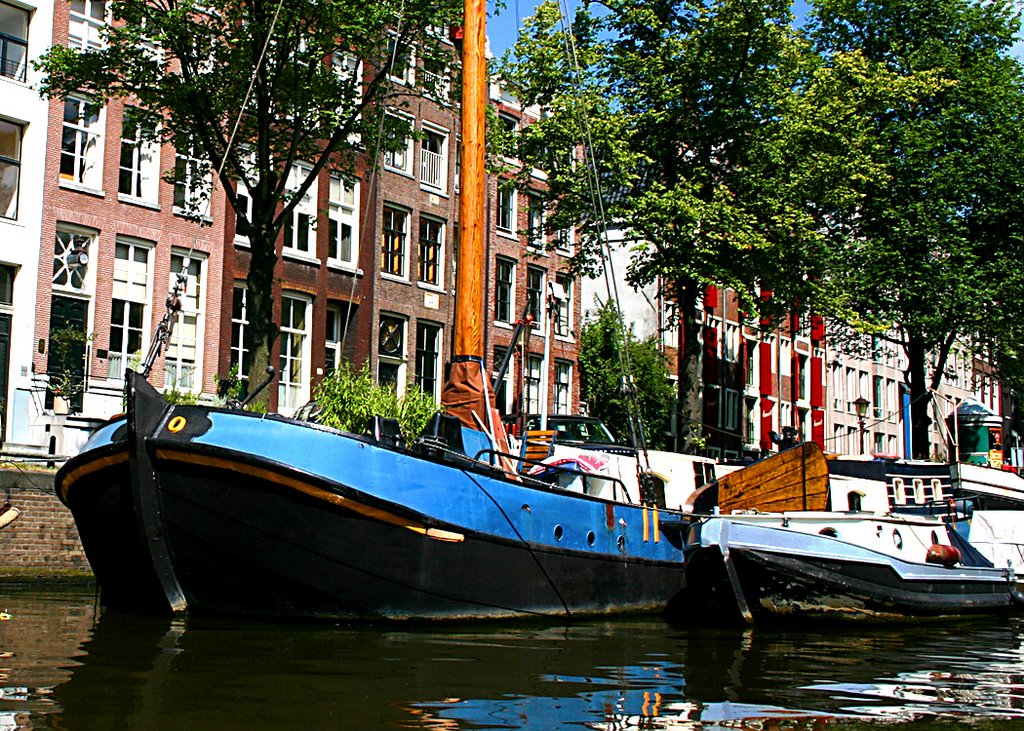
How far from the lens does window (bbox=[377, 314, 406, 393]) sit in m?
39.8

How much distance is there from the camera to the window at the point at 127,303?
31.9m

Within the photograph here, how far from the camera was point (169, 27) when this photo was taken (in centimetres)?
2475

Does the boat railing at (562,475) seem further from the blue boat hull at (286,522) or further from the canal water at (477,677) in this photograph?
the canal water at (477,677)

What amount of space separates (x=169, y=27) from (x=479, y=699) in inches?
695

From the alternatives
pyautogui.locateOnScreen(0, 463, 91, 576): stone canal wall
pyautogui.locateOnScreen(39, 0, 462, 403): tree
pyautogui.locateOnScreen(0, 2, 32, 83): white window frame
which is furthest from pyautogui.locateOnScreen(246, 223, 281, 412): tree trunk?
pyautogui.locateOnScreen(0, 2, 32, 83): white window frame

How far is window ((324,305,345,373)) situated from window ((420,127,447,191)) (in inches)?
208

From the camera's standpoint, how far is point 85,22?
32.3 metres

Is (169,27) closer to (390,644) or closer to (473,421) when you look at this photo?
(473,421)

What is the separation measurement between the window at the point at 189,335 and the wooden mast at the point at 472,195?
14.7m

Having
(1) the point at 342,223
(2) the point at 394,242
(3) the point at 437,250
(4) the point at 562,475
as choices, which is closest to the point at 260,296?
(4) the point at 562,475

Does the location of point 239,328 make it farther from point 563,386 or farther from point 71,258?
point 563,386

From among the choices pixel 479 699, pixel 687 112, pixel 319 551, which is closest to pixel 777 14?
pixel 687 112

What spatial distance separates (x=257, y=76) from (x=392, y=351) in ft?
51.8

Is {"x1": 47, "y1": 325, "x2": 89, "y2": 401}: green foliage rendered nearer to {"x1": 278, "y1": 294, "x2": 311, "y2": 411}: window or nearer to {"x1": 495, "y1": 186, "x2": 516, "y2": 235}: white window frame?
{"x1": 278, "y1": 294, "x2": 311, "y2": 411}: window
